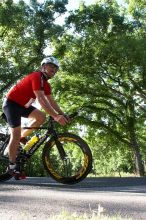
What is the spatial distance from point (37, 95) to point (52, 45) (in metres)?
20.9

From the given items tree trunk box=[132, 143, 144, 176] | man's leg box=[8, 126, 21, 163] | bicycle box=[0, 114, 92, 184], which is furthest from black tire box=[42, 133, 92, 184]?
tree trunk box=[132, 143, 144, 176]

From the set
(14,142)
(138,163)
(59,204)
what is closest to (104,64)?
(138,163)

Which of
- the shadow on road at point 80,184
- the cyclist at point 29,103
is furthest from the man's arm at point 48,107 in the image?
the shadow on road at point 80,184

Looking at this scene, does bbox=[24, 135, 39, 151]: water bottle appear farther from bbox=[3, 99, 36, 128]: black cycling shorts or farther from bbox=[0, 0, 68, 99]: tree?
bbox=[0, 0, 68, 99]: tree

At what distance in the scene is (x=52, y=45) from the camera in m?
27.6

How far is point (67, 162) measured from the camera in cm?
745

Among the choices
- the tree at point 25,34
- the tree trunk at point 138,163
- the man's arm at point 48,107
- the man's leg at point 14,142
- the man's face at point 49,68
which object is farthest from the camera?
the tree trunk at point 138,163

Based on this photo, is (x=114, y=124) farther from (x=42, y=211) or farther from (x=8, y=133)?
(x=42, y=211)

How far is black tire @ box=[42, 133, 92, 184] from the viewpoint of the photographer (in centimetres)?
732

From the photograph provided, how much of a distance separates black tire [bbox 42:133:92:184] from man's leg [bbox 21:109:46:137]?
0.36 m

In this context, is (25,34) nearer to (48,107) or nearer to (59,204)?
(48,107)

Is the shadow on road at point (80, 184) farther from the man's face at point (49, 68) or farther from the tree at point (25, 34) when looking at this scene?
the tree at point (25, 34)

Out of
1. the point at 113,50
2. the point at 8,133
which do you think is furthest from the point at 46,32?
the point at 8,133

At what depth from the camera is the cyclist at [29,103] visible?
7.07 meters
